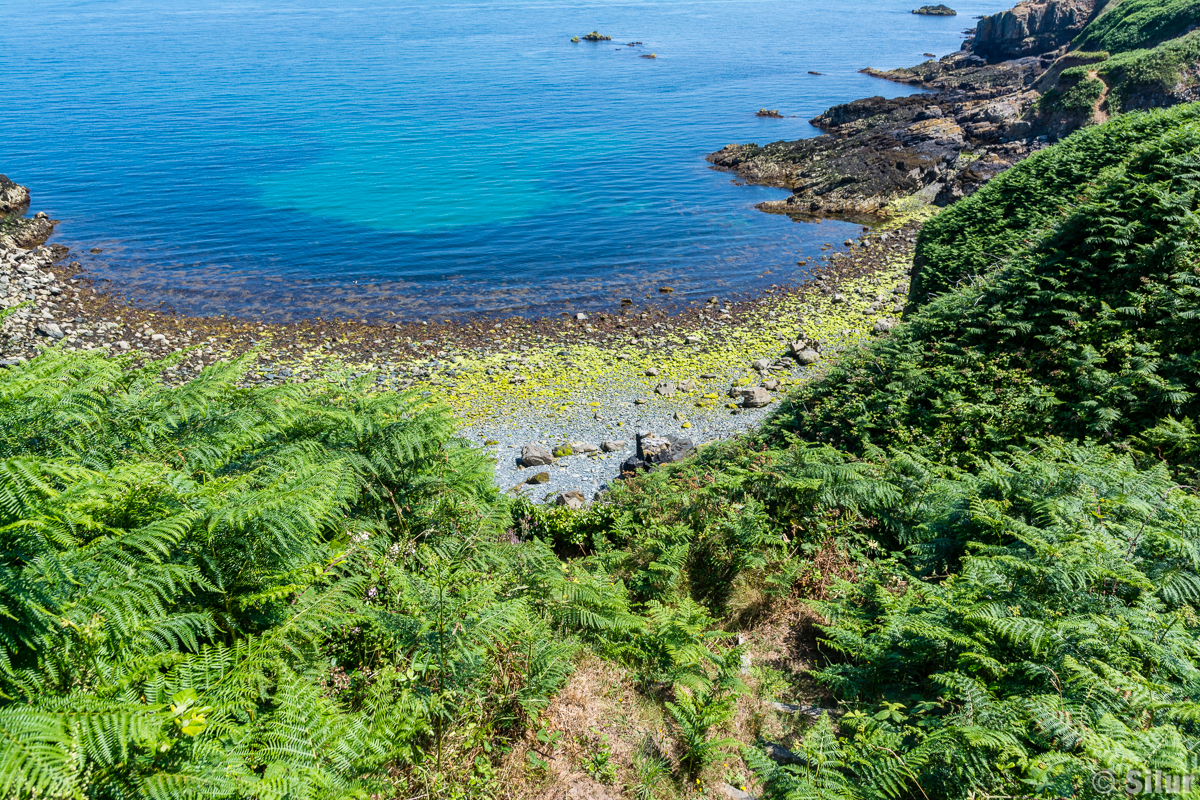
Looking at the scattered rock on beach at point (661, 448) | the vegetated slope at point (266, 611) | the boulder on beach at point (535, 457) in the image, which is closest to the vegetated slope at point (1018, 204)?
the scattered rock on beach at point (661, 448)

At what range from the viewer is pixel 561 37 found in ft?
340

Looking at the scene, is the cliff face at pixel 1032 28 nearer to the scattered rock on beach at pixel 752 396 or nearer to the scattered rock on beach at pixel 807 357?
the scattered rock on beach at pixel 807 357

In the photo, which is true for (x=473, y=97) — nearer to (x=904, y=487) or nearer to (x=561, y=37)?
(x=561, y=37)

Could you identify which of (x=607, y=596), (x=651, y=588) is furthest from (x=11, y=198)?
(x=607, y=596)

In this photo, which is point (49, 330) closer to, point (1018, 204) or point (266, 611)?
point (266, 611)

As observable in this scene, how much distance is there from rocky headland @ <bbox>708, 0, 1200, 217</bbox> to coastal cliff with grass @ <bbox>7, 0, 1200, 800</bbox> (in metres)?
27.0

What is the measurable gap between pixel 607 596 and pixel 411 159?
4635 cm

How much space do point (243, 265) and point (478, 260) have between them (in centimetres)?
1094

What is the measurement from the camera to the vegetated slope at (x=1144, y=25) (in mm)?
43406

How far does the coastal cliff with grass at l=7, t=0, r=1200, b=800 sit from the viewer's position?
3.73 m

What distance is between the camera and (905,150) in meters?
41.2

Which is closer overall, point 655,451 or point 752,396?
point 655,451

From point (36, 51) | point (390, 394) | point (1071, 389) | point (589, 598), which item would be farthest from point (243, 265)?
point (36, 51)

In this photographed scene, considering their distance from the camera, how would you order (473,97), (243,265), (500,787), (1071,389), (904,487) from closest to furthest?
1. (500,787)
2. (904,487)
3. (1071,389)
4. (243,265)
5. (473,97)
